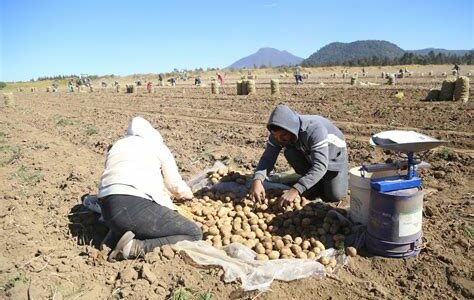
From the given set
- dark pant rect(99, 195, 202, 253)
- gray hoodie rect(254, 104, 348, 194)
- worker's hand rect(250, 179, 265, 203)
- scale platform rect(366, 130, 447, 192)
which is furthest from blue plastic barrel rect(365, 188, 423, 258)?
dark pant rect(99, 195, 202, 253)

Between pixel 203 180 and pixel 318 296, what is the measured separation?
91.9 inches

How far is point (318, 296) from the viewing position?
2898 millimetres

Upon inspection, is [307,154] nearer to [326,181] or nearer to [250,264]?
[326,181]

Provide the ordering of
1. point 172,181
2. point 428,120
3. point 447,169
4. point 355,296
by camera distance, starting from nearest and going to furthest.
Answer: point 355,296 < point 172,181 < point 447,169 < point 428,120

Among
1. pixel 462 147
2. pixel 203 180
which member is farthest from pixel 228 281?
pixel 462 147

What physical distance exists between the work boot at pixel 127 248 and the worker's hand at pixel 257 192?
1201 millimetres

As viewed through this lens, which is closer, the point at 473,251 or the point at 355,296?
the point at 355,296

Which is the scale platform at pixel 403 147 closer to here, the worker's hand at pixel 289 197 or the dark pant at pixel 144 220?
the worker's hand at pixel 289 197

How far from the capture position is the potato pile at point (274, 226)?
133 inches

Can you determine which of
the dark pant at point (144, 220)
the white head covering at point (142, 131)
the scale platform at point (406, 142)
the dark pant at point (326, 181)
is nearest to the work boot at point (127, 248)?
the dark pant at point (144, 220)

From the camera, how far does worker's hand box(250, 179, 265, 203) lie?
12.9 feet

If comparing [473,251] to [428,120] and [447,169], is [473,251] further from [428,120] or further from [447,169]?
[428,120]

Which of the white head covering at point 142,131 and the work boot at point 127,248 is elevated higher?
the white head covering at point 142,131

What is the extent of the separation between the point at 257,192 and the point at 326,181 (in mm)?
806
